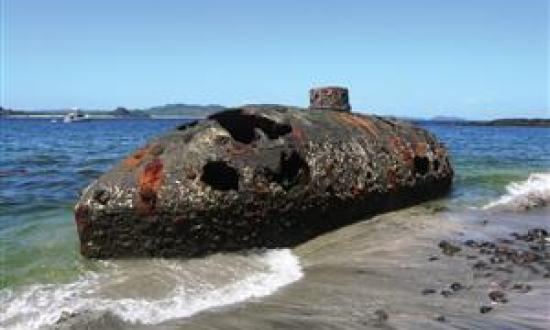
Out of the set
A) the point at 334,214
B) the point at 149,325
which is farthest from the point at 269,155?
the point at 149,325

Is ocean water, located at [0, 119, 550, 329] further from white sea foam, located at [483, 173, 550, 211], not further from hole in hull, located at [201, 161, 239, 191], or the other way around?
hole in hull, located at [201, 161, 239, 191]

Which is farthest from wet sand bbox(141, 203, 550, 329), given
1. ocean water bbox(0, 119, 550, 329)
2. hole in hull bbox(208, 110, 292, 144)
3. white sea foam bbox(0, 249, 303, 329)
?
hole in hull bbox(208, 110, 292, 144)

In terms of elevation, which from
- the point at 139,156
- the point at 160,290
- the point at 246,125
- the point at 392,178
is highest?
the point at 246,125

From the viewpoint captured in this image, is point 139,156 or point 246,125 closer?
point 139,156

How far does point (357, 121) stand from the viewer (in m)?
11.5

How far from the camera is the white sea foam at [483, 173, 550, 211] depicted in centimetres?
1271

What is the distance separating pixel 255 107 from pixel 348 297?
3.99 meters

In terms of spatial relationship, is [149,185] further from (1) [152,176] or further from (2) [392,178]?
(2) [392,178]

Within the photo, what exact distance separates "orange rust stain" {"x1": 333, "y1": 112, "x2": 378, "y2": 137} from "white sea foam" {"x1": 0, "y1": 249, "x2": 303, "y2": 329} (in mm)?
3263

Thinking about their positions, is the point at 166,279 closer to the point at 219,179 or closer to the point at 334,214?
the point at 219,179

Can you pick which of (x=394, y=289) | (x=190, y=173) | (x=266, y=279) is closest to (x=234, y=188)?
(x=190, y=173)

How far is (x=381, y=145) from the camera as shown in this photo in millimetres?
11273

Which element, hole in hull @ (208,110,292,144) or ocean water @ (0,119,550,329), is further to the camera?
hole in hull @ (208,110,292,144)

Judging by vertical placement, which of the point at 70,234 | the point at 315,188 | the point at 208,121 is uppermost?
the point at 208,121
